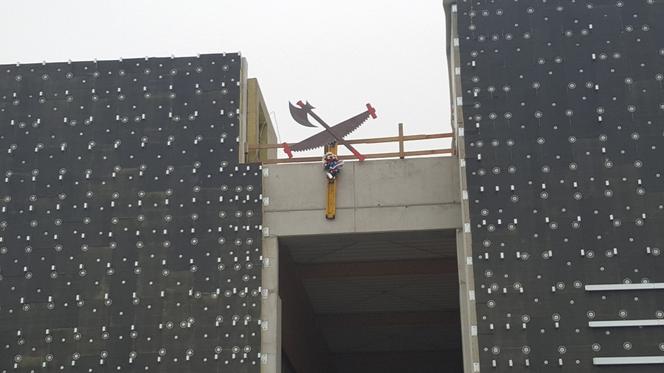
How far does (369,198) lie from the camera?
2322cm

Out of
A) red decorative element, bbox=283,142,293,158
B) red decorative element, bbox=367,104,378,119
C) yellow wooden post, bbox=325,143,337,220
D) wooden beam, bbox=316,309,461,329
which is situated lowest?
wooden beam, bbox=316,309,461,329

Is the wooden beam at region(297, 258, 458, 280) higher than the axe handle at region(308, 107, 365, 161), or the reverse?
the axe handle at region(308, 107, 365, 161)

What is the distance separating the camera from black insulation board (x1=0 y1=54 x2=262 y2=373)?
2198 centimetres

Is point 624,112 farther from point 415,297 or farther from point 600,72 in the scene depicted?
point 415,297

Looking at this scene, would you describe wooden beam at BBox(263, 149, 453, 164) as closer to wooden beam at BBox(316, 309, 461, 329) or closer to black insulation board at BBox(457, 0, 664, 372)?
black insulation board at BBox(457, 0, 664, 372)

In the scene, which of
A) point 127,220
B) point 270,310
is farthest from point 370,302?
point 127,220

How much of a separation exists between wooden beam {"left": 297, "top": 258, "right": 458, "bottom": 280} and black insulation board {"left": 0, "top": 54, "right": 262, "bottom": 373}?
15.0ft

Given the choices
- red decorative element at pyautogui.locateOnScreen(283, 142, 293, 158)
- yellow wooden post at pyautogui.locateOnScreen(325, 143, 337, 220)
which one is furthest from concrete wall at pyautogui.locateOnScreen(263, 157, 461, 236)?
red decorative element at pyautogui.locateOnScreen(283, 142, 293, 158)

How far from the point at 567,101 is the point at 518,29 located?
210 centimetres

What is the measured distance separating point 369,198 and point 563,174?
4.48m

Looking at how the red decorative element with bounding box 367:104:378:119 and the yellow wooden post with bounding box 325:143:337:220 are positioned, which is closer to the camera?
the yellow wooden post with bounding box 325:143:337:220

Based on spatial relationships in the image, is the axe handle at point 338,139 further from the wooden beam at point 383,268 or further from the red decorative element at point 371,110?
the wooden beam at point 383,268

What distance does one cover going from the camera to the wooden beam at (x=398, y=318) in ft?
104

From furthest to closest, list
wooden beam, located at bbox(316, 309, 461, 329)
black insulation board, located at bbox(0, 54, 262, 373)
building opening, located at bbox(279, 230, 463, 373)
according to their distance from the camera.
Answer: wooden beam, located at bbox(316, 309, 461, 329)
building opening, located at bbox(279, 230, 463, 373)
black insulation board, located at bbox(0, 54, 262, 373)
